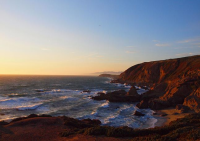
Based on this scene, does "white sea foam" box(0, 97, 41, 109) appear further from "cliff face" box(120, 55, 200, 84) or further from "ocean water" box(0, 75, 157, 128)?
"cliff face" box(120, 55, 200, 84)

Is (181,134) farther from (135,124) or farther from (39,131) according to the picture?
(39,131)

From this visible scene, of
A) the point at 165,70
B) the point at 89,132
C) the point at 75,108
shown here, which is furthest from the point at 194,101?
the point at 165,70

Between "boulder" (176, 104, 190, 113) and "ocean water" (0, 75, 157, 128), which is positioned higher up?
"boulder" (176, 104, 190, 113)

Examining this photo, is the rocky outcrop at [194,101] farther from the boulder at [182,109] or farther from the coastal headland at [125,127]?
the boulder at [182,109]

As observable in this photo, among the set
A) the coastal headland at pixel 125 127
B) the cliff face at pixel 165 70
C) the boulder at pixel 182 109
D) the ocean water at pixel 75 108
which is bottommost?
the ocean water at pixel 75 108

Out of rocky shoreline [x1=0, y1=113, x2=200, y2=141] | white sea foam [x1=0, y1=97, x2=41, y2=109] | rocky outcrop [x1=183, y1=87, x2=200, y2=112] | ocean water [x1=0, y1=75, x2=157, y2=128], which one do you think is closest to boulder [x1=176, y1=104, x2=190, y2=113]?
rocky outcrop [x1=183, y1=87, x2=200, y2=112]

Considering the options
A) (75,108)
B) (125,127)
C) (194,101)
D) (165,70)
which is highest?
(165,70)

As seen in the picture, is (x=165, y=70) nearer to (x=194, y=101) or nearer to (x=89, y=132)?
(x=194, y=101)

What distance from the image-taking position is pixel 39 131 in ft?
52.6

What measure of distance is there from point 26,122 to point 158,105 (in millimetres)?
23170

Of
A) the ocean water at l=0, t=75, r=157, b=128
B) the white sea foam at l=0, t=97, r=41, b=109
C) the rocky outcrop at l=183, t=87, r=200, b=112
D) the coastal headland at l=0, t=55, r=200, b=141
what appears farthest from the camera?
the white sea foam at l=0, t=97, r=41, b=109

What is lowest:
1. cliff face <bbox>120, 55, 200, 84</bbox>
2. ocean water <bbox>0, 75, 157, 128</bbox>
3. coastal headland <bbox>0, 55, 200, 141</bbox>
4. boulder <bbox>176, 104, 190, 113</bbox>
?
ocean water <bbox>0, 75, 157, 128</bbox>

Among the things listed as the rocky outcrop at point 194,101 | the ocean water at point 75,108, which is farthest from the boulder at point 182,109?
the ocean water at point 75,108

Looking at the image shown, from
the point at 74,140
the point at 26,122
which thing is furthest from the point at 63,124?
the point at 74,140
